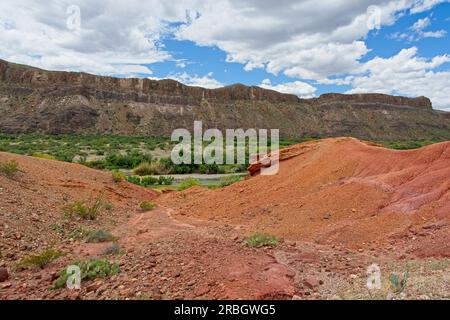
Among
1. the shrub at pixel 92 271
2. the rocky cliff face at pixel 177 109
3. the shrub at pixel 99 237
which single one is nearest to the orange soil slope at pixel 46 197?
the shrub at pixel 99 237

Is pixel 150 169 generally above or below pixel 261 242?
below

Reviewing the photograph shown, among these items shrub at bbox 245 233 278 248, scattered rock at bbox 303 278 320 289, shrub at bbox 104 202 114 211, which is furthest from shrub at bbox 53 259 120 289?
shrub at bbox 104 202 114 211

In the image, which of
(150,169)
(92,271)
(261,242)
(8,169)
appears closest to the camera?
(92,271)

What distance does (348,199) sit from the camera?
1070cm

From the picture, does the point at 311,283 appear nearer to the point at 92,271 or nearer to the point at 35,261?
the point at 92,271

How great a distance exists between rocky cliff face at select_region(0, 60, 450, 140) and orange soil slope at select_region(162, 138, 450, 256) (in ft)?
185

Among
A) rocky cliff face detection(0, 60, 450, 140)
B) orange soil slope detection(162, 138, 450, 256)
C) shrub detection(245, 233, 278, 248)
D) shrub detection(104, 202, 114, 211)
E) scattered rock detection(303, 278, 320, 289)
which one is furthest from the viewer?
rocky cliff face detection(0, 60, 450, 140)

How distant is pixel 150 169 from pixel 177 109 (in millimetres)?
47098

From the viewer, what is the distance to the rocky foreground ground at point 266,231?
18.4ft

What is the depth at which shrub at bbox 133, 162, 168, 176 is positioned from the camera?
105ft

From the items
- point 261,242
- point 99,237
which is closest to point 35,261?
point 99,237

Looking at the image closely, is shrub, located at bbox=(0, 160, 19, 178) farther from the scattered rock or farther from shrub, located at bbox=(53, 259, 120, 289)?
the scattered rock

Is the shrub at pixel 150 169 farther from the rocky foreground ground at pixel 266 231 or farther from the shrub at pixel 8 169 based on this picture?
the shrub at pixel 8 169

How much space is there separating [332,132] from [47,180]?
2900 inches
